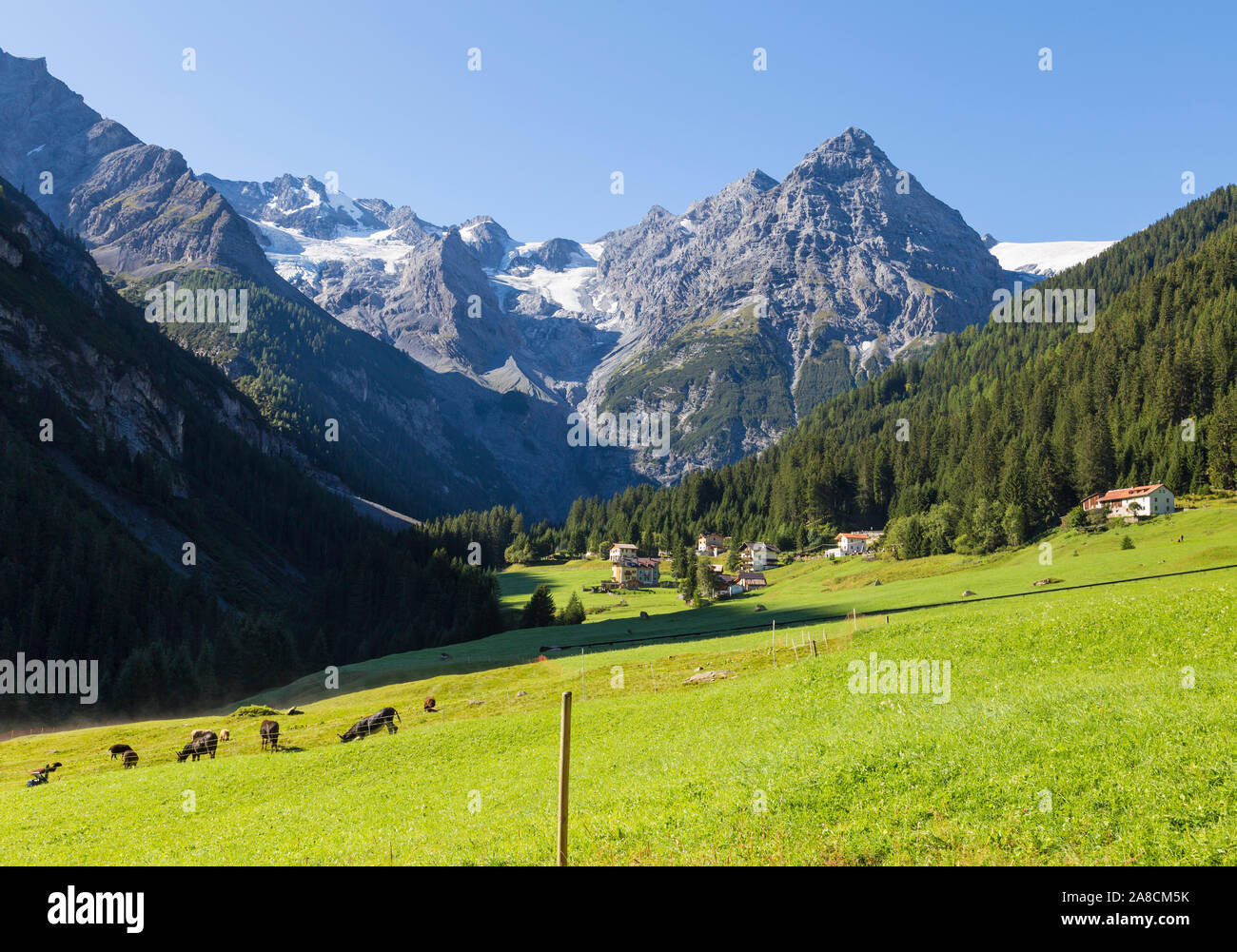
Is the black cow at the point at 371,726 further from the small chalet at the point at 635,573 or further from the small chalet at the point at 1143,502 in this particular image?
the small chalet at the point at 635,573

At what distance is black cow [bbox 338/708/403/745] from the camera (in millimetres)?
48750

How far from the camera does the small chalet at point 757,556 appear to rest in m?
171

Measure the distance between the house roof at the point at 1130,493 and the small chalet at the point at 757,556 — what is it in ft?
229

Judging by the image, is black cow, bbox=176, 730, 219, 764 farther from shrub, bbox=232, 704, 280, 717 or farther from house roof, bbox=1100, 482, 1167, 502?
house roof, bbox=1100, 482, 1167, 502

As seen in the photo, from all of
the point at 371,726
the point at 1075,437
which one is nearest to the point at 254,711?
the point at 371,726

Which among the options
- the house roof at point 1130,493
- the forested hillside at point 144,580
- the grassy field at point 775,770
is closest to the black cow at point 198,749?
the grassy field at point 775,770

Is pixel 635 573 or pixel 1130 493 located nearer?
pixel 1130 493

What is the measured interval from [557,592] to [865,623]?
4549 inches

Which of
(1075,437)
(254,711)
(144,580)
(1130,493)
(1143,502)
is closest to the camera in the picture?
(254,711)

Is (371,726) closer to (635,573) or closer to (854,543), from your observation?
(854,543)

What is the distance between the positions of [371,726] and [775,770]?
37650 mm

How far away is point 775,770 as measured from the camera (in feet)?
69.2
